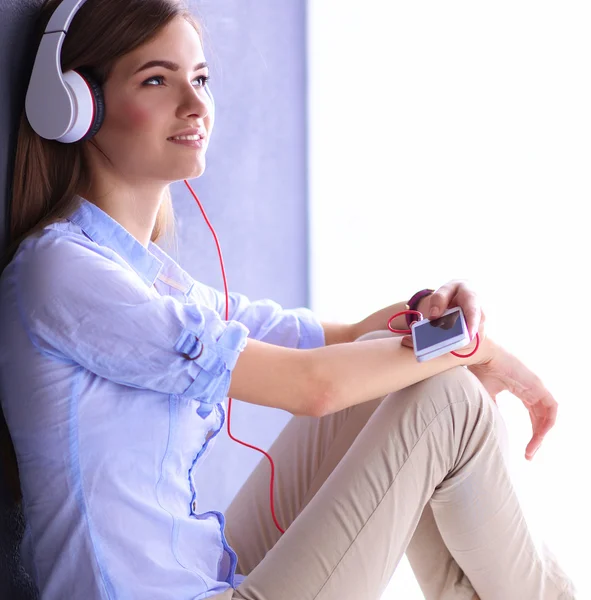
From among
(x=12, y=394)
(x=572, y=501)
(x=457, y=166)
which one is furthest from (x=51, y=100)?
(x=572, y=501)

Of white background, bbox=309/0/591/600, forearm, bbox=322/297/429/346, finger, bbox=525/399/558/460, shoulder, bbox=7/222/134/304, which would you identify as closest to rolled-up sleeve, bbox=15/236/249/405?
shoulder, bbox=7/222/134/304

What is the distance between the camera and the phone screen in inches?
43.4

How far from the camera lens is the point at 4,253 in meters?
1.04

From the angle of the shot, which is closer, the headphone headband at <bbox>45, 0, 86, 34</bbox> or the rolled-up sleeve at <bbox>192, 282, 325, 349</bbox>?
the headphone headband at <bbox>45, 0, 86, 34</bbox>

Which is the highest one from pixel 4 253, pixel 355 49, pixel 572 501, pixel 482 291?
pixel 355 49

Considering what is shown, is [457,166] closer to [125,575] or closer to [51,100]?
[51,100]

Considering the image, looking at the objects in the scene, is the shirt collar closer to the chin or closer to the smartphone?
the chin

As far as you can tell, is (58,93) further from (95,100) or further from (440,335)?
(440,335)

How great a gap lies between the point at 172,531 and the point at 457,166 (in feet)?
4.09

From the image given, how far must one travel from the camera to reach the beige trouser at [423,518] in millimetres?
1015

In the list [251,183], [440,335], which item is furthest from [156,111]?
[251,183]

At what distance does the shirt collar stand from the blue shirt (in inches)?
1.1

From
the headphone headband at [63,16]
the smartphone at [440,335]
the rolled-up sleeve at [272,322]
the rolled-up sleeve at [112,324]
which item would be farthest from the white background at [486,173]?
the headphone headband at [63,16]

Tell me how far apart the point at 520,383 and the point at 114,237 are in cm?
73
